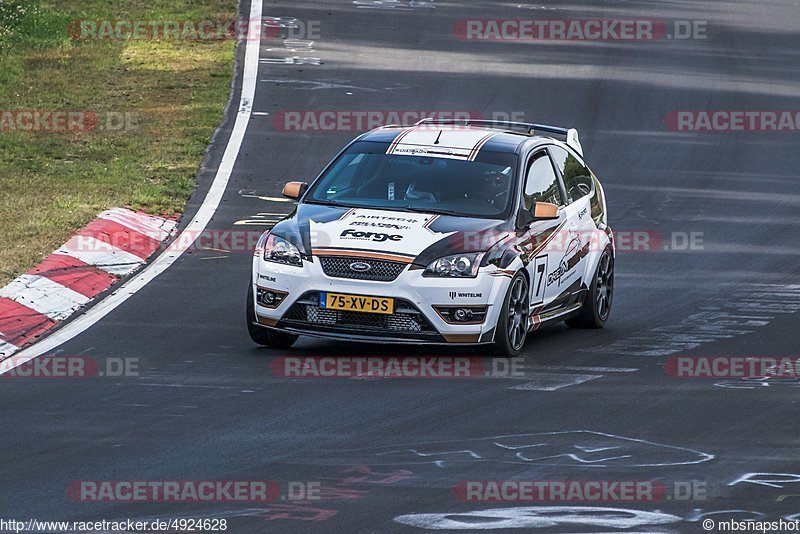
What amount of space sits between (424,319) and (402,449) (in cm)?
251

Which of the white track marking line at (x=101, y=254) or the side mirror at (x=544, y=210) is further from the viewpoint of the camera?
the white track marking line at (x=101, y=254)

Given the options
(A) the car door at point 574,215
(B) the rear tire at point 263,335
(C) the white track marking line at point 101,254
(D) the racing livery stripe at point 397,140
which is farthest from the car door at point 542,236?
(C) the white track marking line at point 101,254

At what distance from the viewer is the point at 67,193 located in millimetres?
17391

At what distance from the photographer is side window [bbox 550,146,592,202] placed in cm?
1336

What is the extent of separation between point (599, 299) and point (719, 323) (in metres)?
0.99

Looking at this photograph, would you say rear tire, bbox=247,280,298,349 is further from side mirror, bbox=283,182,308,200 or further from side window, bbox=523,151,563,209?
side window, bbox=523,151,563,209

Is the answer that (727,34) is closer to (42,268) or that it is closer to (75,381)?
(42,268)

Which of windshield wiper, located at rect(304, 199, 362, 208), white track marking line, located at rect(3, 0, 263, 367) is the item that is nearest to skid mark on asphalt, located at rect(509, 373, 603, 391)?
windshield wiper, located at rect(304, 199, 362, 208)

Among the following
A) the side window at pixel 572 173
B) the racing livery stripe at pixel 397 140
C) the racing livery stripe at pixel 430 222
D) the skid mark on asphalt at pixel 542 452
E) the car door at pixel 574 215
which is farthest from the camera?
the side window at pixel 572 173

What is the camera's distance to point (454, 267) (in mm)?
11359

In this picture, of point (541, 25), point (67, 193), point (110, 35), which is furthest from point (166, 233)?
point (541, 25)

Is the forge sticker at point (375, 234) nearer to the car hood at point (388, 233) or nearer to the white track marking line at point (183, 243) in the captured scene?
the car hood at point (388, 233)

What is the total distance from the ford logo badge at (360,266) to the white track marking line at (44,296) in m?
2.64

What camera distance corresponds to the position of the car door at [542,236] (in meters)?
12.1
